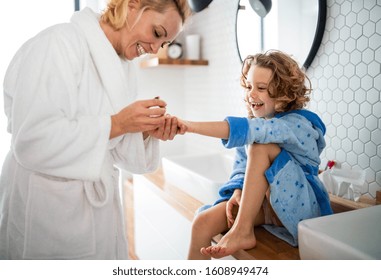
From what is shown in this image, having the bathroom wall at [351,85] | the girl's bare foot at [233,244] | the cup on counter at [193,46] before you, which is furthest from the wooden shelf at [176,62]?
the girl's bare foot at [233,244]

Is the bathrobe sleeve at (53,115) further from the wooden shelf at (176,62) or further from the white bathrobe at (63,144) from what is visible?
the wooden shelf at (176,62)

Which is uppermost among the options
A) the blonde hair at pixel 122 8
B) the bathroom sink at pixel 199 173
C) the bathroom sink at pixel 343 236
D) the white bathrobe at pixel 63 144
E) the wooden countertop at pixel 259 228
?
the blonde hair at pixel 122 8

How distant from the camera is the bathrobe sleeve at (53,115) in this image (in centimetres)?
75

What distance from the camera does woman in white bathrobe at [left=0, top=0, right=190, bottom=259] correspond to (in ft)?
2.50

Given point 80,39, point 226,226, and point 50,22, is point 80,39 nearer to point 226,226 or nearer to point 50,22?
point 50,22

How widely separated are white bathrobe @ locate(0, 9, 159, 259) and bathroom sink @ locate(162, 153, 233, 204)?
42 cm

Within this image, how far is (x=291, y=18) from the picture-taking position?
4.23 feet

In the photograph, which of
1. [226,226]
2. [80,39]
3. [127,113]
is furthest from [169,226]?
[80,39]

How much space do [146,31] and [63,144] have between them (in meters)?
0.38

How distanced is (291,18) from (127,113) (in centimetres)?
82

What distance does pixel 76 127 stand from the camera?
2.58ft

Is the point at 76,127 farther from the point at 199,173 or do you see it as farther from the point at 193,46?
the point at 193,46

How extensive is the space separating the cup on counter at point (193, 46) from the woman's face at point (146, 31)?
106cm

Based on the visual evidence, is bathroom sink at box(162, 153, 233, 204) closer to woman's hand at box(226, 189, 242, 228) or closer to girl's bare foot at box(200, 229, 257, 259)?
woman's hand at box(226, 189, 242, 228)
